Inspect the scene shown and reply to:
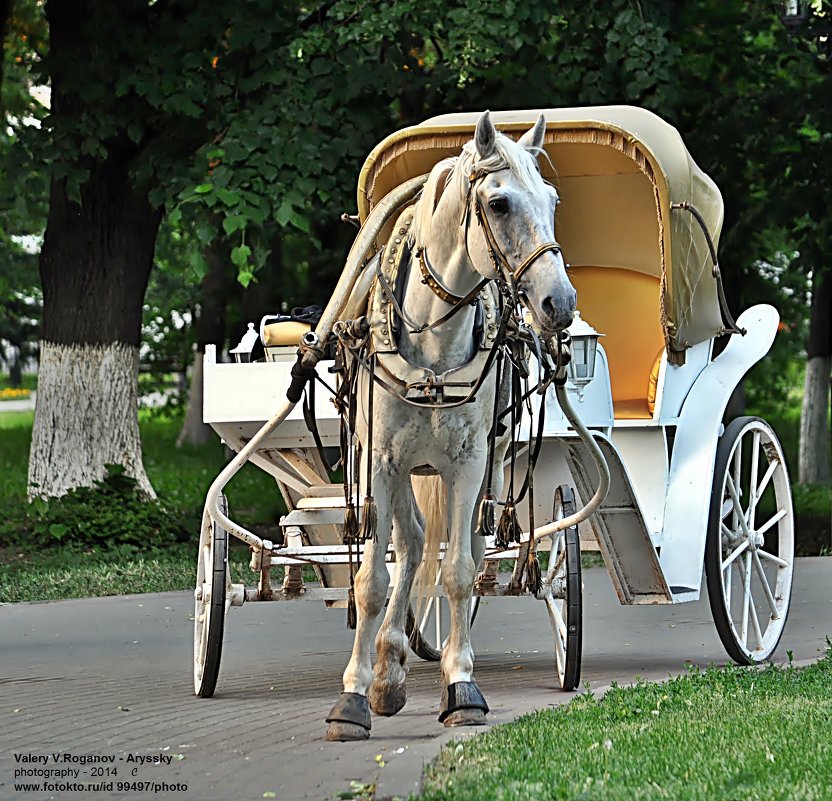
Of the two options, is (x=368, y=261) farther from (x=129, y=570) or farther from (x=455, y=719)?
(x=129, y=570)

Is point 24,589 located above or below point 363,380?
below

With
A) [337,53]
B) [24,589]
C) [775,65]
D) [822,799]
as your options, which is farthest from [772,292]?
[822,799]

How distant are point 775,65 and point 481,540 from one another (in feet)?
34.7

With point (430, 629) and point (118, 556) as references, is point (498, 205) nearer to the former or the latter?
point (430, 629)

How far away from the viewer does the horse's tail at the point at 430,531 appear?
6199 mm

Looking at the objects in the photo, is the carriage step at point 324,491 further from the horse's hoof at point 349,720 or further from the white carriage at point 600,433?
the horse's hoof at point 349,720

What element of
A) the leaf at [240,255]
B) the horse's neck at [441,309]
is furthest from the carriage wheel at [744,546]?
the leaf at [240,255]

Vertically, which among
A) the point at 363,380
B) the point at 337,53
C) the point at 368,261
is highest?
the point at 337,53

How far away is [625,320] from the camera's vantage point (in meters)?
9.02

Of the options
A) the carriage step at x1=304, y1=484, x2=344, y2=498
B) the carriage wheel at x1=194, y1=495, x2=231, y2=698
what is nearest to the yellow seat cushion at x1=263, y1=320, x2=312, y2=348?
the carriage step at x1=304, y1=484, x2=344, y2=498

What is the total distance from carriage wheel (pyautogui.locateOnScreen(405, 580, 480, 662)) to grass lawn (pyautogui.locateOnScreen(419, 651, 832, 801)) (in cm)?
88

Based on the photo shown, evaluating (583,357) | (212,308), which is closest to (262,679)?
(583,357)

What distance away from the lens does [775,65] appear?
15148 mm

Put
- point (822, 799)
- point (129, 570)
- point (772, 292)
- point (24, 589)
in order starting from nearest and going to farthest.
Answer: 1. point (822, 799)
2. point (24, 589)
3. point (129, 570)
4. point (772, 292)
